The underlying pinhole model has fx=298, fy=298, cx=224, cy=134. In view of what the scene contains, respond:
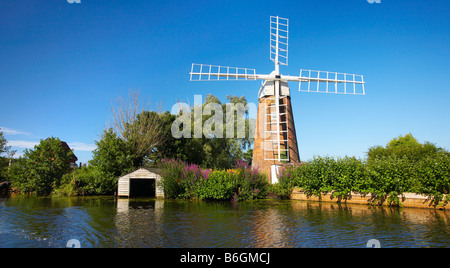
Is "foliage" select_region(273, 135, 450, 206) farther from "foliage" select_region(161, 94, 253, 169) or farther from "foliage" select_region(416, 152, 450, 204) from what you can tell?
"foliage" select_region(161, 94, 253, 169)

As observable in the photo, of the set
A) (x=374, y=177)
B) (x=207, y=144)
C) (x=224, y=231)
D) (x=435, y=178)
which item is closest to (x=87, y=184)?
(x=207, y=144)

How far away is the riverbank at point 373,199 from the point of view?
46.4ft

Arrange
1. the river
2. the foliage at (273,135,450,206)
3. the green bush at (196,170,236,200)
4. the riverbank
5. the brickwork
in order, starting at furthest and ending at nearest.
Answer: the brickwork < the green bush at (196,170,236,200) < the riverbank < the foliage at (273,135,450,206) < the river

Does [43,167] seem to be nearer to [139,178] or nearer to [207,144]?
[139,178]

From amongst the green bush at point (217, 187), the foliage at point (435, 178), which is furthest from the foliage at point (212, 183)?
the foliage at point (435, 178)

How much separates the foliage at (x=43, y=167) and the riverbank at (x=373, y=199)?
20.6 m

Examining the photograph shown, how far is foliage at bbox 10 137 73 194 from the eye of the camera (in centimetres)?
2603

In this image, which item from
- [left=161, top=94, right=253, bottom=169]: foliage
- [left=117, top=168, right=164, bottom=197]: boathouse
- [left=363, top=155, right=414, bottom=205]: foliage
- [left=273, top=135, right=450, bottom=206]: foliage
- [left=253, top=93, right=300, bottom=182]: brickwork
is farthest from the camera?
[left=161, top=94, right=253, bottom=169]: foliage

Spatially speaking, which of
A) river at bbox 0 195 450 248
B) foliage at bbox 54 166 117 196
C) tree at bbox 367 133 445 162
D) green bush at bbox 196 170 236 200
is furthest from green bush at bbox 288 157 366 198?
foliage at bbox 54 166 117 196

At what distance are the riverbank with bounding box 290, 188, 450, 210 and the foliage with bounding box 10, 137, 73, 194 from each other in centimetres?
2064

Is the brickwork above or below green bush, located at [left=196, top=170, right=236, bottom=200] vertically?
above

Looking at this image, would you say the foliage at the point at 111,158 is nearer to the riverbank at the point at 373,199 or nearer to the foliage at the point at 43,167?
the foliage at the point at 43,167

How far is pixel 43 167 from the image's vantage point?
1017 inches
